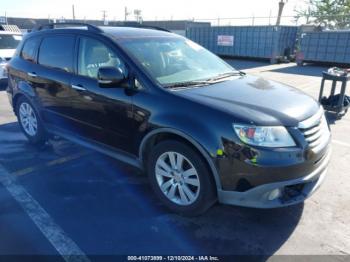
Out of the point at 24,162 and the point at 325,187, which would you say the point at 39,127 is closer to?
the point at 24,162

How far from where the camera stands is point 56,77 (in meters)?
4.23

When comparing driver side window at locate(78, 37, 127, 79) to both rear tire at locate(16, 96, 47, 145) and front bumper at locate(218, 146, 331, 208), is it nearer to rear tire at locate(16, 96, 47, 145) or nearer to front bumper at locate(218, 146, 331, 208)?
rear tire at locate(16, 96, 47, 145)

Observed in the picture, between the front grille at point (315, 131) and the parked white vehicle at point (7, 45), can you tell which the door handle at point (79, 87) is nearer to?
the front grille at point (315, 131)

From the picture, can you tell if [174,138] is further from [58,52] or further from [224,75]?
[58,52]

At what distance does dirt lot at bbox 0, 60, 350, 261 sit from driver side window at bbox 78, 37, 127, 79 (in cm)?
130

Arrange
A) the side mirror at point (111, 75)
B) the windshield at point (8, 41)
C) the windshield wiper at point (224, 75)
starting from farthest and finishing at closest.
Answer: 1. the windshield at point (8, 41)
2. the windshield wiper at point (224, 75)
3. the side mirror at point (111, 75)

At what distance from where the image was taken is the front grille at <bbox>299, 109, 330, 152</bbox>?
9.30ft

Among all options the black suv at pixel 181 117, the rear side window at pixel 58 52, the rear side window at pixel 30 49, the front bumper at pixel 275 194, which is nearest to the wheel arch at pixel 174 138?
the black suv at pixel 181 117

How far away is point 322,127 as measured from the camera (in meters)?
3.18

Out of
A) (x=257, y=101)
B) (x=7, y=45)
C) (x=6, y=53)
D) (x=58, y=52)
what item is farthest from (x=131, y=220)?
(x=7, y=45)

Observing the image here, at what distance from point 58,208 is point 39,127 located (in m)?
1.94

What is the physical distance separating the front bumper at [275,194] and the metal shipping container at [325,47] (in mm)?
14856

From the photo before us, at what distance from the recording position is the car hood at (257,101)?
2770 millimetres

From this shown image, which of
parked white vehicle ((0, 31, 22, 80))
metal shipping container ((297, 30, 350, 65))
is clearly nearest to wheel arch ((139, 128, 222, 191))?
parked white vehicle ((0, 31, 22, 80))
